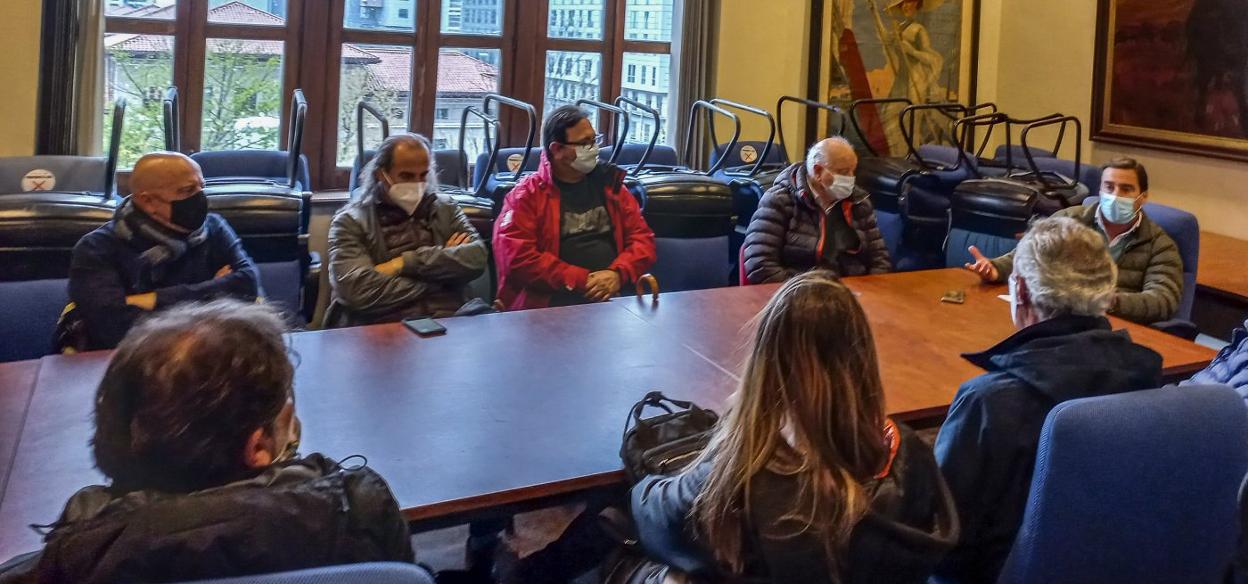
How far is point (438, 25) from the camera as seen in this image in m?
4.88

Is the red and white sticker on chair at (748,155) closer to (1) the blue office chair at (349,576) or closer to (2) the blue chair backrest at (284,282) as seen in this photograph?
(2) the blue chair backrest at (284,282)

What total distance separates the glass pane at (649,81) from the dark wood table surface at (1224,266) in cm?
257

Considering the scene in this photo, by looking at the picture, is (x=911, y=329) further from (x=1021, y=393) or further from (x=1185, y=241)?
(x=1185, y=241)

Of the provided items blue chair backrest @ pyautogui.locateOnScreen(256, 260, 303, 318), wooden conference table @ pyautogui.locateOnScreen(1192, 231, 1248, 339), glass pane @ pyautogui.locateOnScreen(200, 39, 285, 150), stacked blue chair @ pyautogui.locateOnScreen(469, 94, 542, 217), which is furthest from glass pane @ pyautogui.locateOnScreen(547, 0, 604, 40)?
wooden conference table @ pyautogui.locateOnScreen(1192, 231, 1248, 339)

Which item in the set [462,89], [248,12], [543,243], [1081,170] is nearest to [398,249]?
[543,243]

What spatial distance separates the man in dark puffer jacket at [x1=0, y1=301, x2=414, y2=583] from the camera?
1.09m

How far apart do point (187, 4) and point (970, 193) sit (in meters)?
3.35

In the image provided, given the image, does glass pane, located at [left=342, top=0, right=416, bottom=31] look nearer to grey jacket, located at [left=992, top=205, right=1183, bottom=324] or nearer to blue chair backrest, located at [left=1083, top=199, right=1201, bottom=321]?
grey jacket, located at [left=992, top=205, right=1183, bottom=324]

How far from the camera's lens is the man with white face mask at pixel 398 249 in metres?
2.98

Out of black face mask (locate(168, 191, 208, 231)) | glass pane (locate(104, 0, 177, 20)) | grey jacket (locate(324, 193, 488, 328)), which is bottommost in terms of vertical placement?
grey jacket (locate(324, 193, 488, 328))

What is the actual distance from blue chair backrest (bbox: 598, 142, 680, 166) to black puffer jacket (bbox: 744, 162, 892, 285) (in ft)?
4.29

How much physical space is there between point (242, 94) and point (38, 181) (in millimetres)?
1232

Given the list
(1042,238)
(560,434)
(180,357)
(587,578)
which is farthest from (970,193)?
(180,357)

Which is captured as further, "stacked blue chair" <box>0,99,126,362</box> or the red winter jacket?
the red winter jacket
